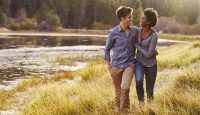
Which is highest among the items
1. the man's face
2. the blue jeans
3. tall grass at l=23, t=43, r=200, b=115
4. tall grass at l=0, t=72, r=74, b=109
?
the man's face

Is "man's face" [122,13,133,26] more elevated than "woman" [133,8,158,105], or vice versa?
"man's face" [122,13,133,26]

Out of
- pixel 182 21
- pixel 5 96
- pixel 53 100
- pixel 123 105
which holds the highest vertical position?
pixel 123 105

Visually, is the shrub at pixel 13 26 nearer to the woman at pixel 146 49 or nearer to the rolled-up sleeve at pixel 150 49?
the woman at pixel 146 49

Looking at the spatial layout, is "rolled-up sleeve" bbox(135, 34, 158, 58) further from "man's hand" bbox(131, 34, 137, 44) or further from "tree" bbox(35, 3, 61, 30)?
"tree" bbox(35, 3, 61, 30)

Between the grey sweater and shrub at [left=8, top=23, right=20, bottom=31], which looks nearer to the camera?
the grey sweater

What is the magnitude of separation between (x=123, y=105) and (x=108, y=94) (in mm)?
1776

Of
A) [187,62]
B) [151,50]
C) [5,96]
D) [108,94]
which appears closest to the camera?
[151,50]

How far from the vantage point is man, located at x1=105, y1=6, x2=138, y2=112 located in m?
7.35

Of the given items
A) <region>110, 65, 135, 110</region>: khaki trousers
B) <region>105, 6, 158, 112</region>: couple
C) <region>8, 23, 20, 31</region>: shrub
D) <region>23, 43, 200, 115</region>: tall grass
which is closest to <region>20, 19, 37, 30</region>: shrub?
<region>8, 23, 20, 31</region>: shrub

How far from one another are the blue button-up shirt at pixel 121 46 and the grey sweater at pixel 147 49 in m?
0.12

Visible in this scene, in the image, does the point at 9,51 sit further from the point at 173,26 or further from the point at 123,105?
the point at 173,26

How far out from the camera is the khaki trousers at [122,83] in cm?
747

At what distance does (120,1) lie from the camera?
102 metres

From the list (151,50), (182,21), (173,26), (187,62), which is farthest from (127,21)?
(182,21)
